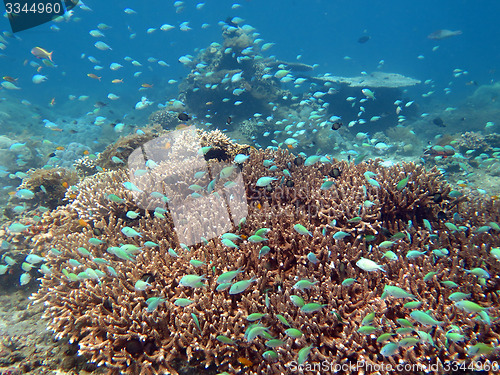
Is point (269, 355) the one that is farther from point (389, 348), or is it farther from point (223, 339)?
point (389, 348)

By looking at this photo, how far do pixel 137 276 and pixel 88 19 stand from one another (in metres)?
149

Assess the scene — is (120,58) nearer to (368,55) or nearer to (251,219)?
(368,55)

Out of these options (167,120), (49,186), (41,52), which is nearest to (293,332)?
(49,186)

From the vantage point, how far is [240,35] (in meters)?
19.2

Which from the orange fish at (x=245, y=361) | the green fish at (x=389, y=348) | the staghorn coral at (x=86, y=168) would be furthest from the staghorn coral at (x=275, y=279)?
the staghorn coral at (x=86, y=168)

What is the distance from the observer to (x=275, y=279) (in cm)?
350

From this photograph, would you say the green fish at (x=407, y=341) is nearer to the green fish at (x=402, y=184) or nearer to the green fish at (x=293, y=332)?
the green fish at (x=293, y=332)

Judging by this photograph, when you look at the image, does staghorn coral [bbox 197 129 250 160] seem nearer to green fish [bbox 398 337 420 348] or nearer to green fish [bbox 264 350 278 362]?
green fish [bbox 264 350 278 362]

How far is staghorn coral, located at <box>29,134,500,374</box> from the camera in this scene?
9.49 feet

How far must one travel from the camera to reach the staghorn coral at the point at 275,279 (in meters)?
2.89

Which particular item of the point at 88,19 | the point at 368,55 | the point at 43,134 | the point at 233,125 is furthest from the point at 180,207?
the point at 88,19

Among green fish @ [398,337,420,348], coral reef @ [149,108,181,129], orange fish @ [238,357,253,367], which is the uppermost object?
coral reef @ [149,108,181,129]

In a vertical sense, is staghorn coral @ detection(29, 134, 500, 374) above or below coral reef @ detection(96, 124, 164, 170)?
below

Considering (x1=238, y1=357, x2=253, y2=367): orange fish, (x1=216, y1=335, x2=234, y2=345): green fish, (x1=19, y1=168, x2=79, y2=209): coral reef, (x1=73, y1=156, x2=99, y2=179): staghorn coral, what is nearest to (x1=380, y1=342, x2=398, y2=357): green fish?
(x1=238, y1=357, x2=253, y2=367): orange fish
